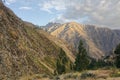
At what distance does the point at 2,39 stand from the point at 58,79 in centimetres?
10378

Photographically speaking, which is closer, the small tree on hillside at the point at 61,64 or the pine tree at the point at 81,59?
the pine tree at the point at 81,59

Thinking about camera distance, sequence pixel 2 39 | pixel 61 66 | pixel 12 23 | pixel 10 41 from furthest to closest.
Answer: pixel 12 23
pixel 10 41
pixel 2 39
pixel 61 66

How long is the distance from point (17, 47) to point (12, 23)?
110 ft

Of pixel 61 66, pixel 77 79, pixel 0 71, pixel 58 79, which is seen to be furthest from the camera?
pixel 61 66

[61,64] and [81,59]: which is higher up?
[81,59]

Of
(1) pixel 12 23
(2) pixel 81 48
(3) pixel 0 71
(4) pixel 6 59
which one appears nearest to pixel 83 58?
(2) pixel 81 48

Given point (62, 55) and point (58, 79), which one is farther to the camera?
point (62, 55)

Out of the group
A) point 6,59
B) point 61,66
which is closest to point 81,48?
point 61,66

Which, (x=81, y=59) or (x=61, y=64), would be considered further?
(x=61, y=64)

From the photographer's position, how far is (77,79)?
83.6ft

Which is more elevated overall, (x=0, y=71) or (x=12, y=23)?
(x=12, y=23)

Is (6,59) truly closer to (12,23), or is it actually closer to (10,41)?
(10,41)

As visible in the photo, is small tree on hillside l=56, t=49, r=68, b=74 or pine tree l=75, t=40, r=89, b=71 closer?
pine tree l=75, t=40, r=89, b=71

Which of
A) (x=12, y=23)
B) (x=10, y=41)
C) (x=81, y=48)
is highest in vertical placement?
(x=12, y=23)
